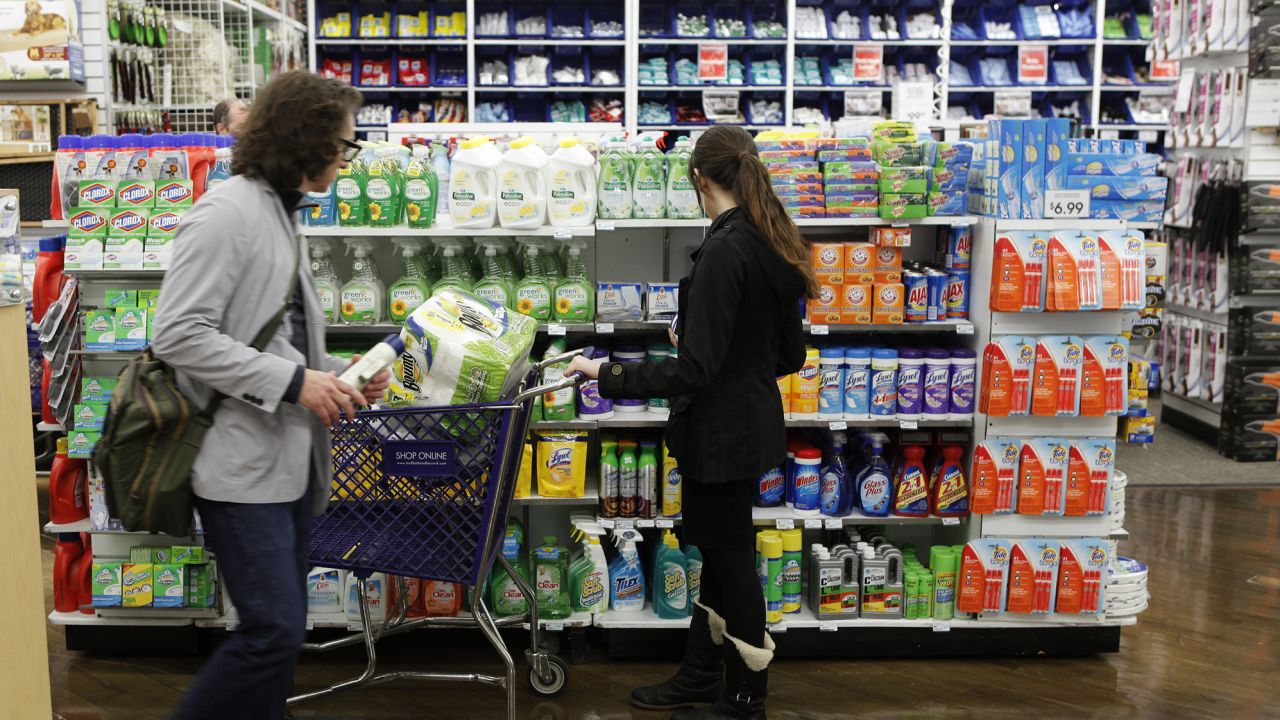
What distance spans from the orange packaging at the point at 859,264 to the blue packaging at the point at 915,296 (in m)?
0.14

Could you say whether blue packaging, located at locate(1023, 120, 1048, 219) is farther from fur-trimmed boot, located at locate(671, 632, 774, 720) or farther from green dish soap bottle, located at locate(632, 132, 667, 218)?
fur-trimmed boot, located at locate(671, 632, 774, 720)

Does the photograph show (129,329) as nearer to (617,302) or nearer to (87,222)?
(87,222)

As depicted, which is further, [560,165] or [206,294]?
[560,165]

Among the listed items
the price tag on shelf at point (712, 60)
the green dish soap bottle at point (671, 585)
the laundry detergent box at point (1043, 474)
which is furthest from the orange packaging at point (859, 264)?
the price tag on shelf at point (712, 60)

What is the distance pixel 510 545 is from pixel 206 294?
6.41 ft

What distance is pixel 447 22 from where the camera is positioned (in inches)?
371

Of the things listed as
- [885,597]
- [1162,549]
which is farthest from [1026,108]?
[885,597]

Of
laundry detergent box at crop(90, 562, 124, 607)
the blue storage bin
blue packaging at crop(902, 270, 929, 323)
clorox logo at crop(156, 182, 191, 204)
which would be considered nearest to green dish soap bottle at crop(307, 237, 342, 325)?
clorox logo at crop(156, 182, 191, 204)

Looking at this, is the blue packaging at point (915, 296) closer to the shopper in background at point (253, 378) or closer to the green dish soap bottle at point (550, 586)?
the green dish soap bottle at point (550, 586)

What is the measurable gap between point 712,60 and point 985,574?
6.21m

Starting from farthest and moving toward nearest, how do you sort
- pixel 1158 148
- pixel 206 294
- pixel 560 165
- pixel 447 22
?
pixel 1158 148
pixel 447 22
pixel 560 165
pixel 206 294

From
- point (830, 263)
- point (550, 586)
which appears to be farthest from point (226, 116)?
point (830, 263)

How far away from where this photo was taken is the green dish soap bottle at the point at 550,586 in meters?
3.89

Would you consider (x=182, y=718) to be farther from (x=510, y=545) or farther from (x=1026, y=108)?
(x=1026, y=108)
